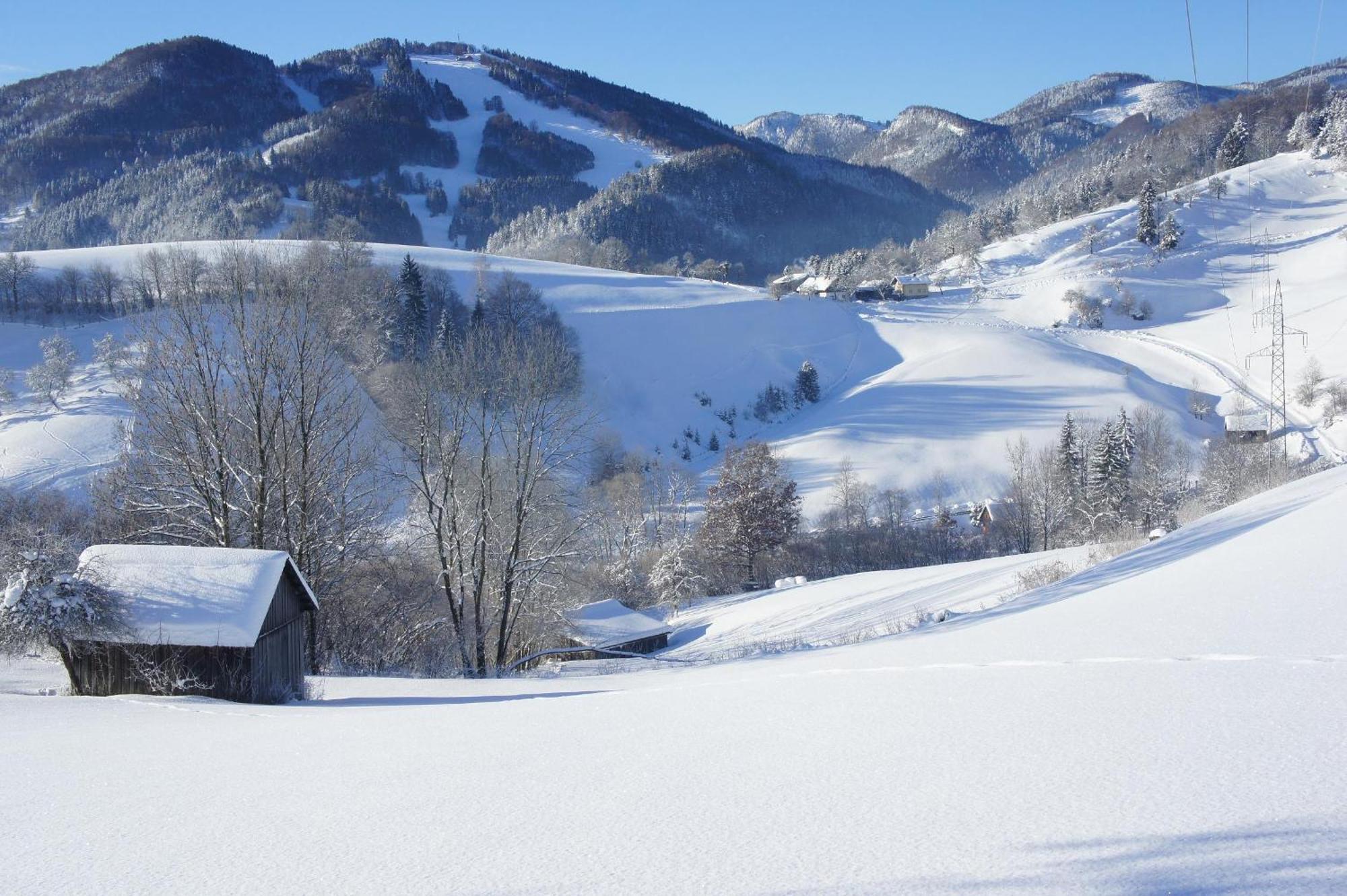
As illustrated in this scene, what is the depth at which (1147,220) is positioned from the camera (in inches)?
4488

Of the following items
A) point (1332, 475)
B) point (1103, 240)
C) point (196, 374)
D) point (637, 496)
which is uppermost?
point (1103, 240)

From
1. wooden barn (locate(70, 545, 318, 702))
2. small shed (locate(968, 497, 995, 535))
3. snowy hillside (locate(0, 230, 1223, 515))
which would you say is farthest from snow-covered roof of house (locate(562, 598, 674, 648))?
small shed (locate(968, 497, 995, 535))

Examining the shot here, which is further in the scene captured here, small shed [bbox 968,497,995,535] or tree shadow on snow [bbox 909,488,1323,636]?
small shed [bbox 968,497,995,535]

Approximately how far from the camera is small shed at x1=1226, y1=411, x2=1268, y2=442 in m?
58.7

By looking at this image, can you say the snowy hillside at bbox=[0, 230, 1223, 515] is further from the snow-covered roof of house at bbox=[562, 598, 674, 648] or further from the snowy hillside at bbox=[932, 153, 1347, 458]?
the snow-covered roof of house at bbox=[562, 598, 674, 648]

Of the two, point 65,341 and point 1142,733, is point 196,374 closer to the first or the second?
point 1142,733

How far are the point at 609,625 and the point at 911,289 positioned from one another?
95710 millimetres

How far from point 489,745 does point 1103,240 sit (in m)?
132

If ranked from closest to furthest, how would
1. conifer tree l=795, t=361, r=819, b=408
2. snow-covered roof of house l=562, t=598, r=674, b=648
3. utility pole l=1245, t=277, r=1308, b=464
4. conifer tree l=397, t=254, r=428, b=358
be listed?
snow-covered roof of house l=562, t=598, r=674, b=648 → utility pole l=1245, t=277, r=1308, b=464 → conifer tree l=397, t=254, r=428, b=358 → conifer tree l=795, t=361, r=819, b=408

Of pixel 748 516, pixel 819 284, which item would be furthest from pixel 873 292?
pixel 748 516

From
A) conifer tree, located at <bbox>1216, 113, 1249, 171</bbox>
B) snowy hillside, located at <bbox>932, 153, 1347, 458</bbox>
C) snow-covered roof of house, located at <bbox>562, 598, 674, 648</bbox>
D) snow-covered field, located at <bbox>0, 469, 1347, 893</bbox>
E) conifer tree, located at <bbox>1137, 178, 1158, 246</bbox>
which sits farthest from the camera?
conifer tree, located at <bbox>1216, 113, 1249, 171</bbox>

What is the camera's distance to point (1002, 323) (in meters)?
95.1

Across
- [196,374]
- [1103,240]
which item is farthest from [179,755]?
[1103,240]

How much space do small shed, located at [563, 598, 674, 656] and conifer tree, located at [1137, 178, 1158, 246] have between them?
111 meters
